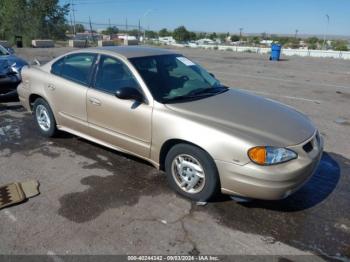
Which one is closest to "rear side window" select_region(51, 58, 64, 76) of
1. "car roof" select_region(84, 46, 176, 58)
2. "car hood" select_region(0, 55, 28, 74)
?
"car roof" select_region(84, 46, 176, 58)

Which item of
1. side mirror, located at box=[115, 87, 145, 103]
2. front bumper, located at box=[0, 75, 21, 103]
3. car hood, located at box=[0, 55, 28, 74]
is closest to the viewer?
side mirror, located at box=[115, 87, 145, 103]

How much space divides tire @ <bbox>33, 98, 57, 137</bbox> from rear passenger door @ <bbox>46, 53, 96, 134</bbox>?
0.64 feet

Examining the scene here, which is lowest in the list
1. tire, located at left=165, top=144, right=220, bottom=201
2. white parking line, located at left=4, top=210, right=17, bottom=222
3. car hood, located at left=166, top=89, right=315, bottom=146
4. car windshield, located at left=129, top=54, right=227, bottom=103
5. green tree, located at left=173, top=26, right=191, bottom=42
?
white parking line, located at left=4, top=210, right=17, bottom=222

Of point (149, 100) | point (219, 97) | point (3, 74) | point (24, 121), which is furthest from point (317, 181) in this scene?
point (3, 74)

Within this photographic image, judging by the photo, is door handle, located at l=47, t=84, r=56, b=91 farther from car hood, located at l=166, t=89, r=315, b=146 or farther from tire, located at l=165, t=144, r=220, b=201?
tire, located at l=165, t=144, r=220, b=201

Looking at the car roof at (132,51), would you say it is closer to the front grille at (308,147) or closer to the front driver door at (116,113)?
the front driver door at (116,113)

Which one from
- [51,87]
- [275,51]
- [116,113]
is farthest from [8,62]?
[275,51]

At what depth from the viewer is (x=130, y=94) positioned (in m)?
3.69

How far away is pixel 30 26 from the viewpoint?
132 ft

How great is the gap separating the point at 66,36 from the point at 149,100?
50206mm

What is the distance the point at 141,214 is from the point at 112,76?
1.83 metres

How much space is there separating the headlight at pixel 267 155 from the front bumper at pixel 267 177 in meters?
0.04

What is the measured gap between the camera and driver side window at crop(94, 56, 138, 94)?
13.1ft

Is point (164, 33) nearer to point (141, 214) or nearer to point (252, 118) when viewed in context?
point (252, 118)
